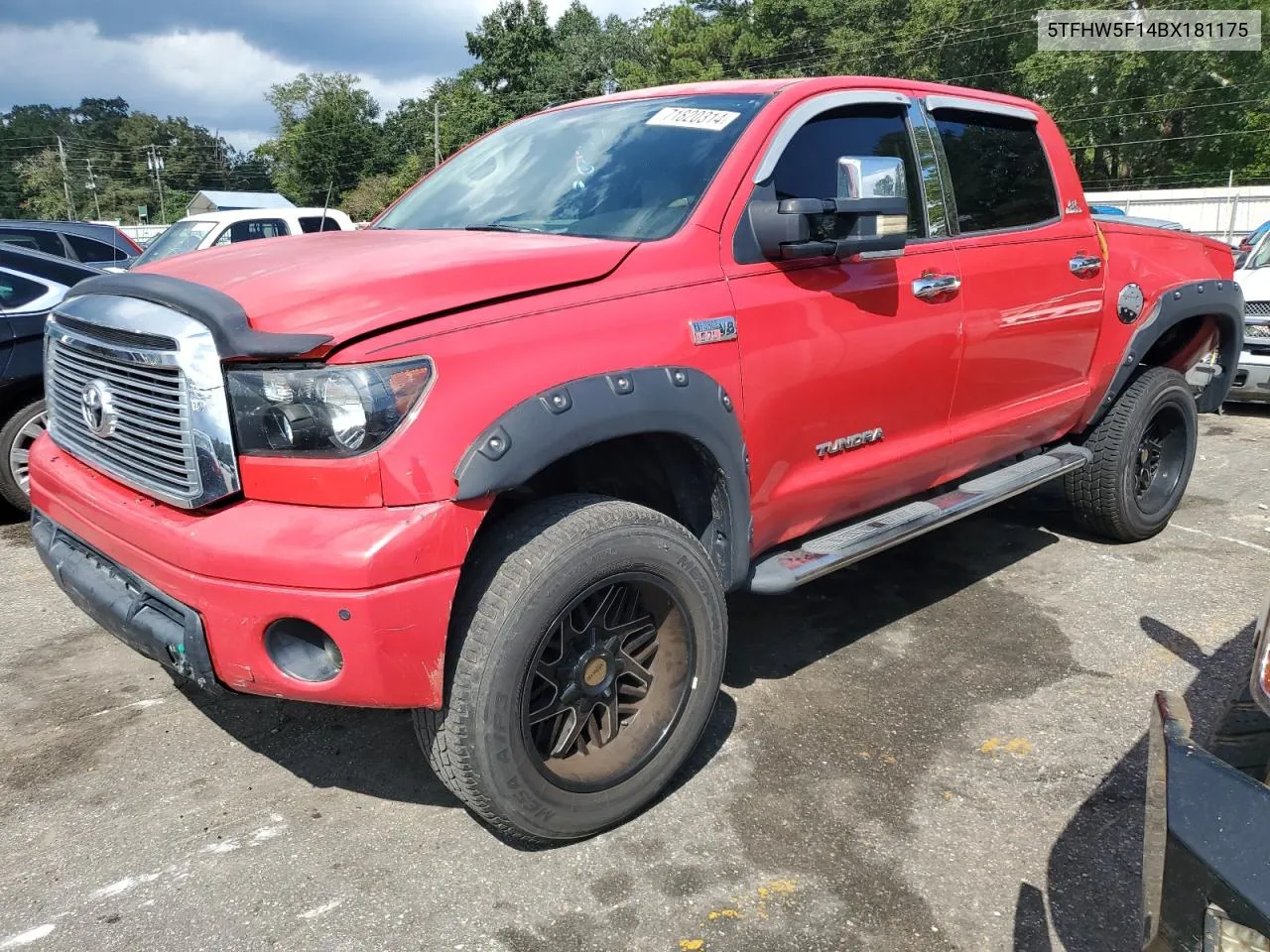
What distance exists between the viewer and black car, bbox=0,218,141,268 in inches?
417

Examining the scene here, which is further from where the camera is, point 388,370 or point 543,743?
point 543,743

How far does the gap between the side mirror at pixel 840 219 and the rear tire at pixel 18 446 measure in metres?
4.34

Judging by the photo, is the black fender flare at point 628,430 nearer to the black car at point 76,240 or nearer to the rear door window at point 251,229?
the rear door window at point 251,229

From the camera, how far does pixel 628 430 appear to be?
245 cm

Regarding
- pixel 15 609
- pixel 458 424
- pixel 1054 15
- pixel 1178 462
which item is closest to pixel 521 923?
pixel 458 424

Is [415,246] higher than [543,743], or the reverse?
[415,246]

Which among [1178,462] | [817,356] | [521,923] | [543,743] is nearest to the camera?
[521,923]

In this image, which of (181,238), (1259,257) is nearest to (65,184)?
(181,238)

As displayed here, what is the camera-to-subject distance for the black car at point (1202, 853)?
1.29 metres

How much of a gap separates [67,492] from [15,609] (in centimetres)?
207

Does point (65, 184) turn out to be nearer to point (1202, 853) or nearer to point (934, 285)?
point (934, 285)

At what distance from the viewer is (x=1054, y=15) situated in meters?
38.2

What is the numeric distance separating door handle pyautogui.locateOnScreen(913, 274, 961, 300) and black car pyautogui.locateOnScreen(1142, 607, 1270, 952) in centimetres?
206

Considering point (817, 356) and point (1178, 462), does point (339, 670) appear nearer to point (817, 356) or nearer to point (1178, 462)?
point (817, 356)
